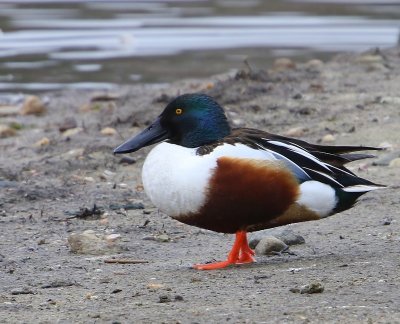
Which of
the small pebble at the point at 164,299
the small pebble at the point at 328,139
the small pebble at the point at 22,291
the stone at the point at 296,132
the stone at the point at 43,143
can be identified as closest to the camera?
the small pebble at the point at 164,299

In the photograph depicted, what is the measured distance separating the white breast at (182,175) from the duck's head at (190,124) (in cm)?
17

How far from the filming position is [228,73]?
13336 mm

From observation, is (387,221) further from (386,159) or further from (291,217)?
(386,159)

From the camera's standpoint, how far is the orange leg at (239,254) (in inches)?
213

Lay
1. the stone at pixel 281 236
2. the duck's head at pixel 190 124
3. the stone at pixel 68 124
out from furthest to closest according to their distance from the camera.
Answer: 1. the stone at pixel 68 124
2. the stone at pixel 281 236
3. the duck's head at pixel 190 124

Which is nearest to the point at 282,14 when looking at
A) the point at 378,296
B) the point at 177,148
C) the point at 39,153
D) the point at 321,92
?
the point at 321,92

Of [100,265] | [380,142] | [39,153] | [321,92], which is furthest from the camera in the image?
[321,92]

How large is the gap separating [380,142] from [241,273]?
331 cm

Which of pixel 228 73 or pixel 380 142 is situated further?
pixel 228 73

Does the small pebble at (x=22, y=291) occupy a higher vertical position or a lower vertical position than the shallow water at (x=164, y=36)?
lower

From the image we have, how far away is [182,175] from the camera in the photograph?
5254mm

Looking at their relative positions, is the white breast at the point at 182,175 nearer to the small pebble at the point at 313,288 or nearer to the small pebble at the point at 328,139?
the small pebble at the point at 313,288

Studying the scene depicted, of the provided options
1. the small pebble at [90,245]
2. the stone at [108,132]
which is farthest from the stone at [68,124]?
the small pebble at [90,245]

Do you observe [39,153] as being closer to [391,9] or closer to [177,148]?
[177,148]
